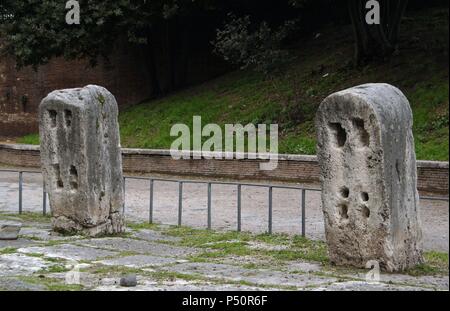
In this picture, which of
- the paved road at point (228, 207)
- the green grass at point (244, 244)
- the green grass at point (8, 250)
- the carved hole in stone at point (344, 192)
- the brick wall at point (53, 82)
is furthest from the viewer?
the brick wall at point (53, 82)

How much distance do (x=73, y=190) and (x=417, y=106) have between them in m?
10.5

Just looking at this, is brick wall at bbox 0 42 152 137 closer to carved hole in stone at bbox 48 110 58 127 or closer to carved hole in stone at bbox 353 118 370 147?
carved hole in stone at bbox 48 110 58 127

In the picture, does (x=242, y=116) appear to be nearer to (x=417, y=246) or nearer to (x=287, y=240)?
(x=287, y=240)

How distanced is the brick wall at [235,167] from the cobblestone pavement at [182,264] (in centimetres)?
584

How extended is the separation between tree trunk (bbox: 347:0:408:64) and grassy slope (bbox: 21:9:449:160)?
0.43 m

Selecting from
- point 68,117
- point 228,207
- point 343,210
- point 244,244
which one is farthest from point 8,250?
point 228,207

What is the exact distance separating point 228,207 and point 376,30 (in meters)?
9.52

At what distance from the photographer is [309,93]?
77.5ft

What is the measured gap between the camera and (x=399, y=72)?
22.2 meters

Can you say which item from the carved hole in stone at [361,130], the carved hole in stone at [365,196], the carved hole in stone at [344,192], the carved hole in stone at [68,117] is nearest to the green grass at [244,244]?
the carved hole in stone at [344,192]

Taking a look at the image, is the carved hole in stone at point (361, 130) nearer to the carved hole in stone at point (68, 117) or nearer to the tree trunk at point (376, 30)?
the carved hole in stone at point (68, 117)

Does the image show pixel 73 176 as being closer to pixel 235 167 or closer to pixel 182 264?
pixel 182 264

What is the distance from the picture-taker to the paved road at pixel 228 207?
13016mm

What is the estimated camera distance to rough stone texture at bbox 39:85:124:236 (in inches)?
472
